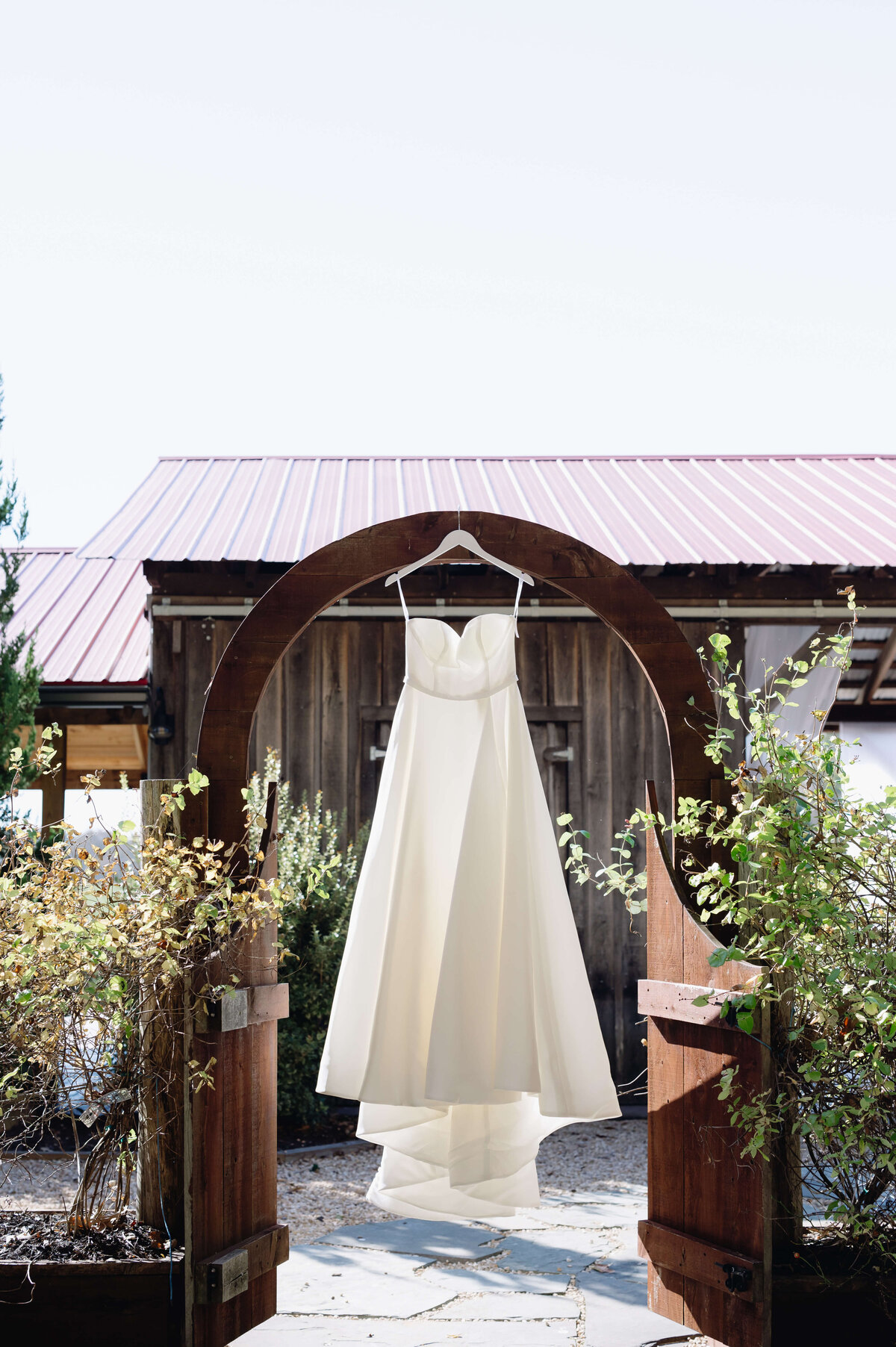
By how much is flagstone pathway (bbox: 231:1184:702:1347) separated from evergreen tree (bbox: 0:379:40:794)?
3237mm

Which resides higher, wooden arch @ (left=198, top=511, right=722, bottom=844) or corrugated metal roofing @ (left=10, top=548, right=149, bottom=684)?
corrugated metal roofing @ (left=10, top=548, right=149, bottom=684)

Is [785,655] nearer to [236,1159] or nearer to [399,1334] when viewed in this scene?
[399,1334]

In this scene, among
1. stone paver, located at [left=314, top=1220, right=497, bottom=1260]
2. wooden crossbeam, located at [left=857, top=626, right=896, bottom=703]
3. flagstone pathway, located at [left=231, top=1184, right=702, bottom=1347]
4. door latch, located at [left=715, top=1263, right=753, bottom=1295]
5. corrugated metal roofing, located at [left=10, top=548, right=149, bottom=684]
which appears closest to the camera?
door latch, located at [left=715, top=1263, right=753, bottom=1295]

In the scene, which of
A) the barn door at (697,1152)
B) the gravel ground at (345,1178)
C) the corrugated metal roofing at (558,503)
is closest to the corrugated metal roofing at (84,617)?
the corrugated metal roofing at (558,503)

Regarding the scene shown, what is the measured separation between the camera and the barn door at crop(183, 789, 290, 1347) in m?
2.33


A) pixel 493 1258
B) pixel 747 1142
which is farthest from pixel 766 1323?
pixel 493 1258

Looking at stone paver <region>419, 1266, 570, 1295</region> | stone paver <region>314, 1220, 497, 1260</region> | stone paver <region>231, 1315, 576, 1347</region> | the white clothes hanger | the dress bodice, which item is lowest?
stone paver <region>314, 1220, 497, 1260</region>

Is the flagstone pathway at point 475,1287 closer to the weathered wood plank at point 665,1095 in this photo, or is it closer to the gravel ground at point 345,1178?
the gravel ground at point 345,1178

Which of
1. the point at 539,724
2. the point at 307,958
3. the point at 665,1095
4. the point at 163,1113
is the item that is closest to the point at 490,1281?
the point at 665,1095

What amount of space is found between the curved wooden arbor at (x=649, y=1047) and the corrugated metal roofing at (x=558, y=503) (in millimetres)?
3299

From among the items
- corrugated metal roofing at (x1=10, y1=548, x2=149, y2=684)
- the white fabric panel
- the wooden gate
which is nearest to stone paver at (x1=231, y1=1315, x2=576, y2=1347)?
the wooden gate

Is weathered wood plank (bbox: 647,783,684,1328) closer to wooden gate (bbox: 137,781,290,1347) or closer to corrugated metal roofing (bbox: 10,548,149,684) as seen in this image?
wooden gate (bbox: 137,781,290,1347)

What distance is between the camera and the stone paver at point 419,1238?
369 centimetres

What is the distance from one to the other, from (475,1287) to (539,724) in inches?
140
